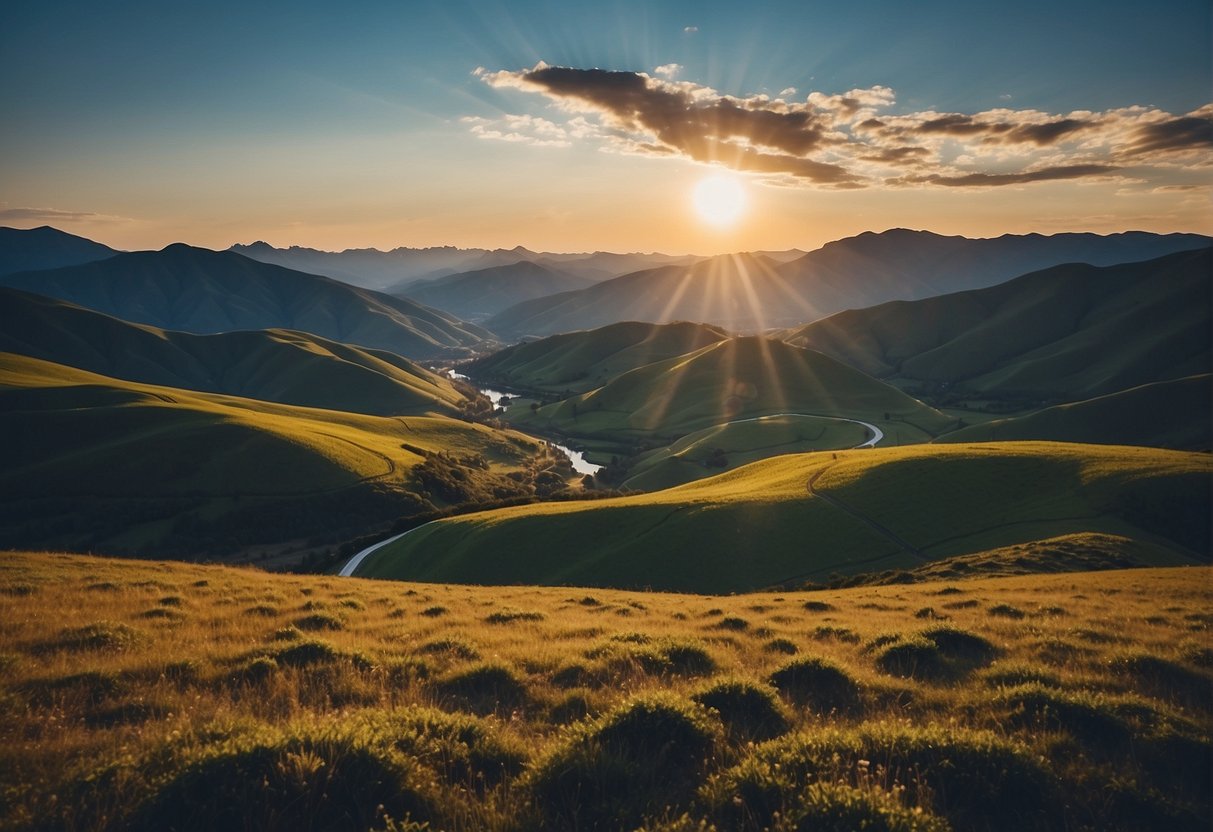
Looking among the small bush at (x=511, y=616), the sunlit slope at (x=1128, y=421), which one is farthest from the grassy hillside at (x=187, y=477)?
the sunlit slope at (x=1128, y=421)

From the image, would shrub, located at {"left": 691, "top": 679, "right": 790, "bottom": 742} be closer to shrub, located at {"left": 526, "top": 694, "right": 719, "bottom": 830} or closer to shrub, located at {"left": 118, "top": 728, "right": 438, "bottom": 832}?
shrub, located at {"left": 526, "top": 694, "right": 719, "bottom": 830}

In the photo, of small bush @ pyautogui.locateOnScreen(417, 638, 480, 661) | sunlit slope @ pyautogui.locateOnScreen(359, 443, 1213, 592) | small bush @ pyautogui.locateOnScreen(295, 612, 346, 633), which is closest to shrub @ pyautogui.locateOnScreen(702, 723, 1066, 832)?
small bush @ pyautogui.locateOnScreen(417, 638, 480, 661)

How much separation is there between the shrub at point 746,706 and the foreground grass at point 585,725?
0.03m

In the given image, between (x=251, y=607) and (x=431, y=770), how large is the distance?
586 inches

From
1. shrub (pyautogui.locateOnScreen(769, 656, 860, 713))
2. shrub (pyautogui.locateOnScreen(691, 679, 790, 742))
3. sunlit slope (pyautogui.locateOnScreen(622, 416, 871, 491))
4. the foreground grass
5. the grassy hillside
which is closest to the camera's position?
the foreground grass

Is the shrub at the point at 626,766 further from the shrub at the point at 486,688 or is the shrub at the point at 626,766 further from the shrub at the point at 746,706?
the shrub at the point at 486,688

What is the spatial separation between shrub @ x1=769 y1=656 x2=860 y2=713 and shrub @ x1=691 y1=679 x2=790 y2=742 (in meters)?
1.17

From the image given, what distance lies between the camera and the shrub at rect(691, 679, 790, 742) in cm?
839

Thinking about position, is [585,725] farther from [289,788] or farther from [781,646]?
[781,646]

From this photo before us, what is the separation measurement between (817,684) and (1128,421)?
694 ft

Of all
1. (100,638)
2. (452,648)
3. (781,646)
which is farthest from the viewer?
(781,646)

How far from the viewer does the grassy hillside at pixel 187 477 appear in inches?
4304

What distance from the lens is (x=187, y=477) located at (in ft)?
399

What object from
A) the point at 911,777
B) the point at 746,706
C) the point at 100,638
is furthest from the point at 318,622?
the point at 911,777
